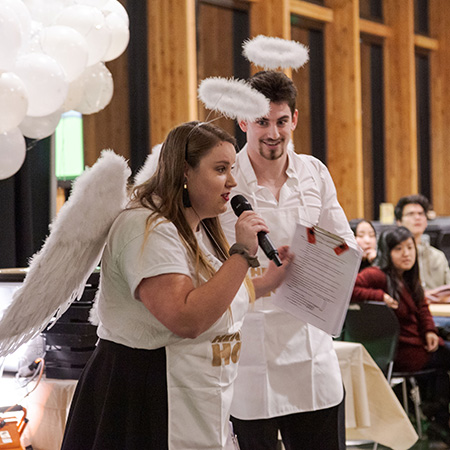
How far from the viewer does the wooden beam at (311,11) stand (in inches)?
269

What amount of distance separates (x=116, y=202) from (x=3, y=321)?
0.35 meters

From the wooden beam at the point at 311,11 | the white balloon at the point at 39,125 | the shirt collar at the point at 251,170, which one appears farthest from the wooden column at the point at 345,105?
the shirt collar at the point at 251,170

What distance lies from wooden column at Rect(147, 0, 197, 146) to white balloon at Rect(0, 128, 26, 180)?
2.10 meters

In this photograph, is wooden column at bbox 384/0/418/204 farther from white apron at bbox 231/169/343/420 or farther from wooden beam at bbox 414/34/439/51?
white apron at bbox 231/169/343/420

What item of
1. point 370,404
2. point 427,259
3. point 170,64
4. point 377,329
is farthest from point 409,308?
point 170,64

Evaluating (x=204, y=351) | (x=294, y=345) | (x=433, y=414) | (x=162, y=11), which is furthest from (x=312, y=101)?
(x=204, y=351)

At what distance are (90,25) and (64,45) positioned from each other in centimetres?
25

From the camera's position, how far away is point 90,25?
347 centimetres

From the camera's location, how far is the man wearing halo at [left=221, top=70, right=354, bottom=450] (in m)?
1.92

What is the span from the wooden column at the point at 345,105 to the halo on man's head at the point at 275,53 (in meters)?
5.31

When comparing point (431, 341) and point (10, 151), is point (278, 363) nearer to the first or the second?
point (10, 151)

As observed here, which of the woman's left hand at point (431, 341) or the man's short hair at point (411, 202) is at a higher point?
the man's short hair at point (411, 202)

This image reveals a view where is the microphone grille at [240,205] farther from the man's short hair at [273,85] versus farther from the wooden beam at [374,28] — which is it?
the wooden beam at [374,28]

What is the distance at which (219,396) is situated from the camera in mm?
1426
